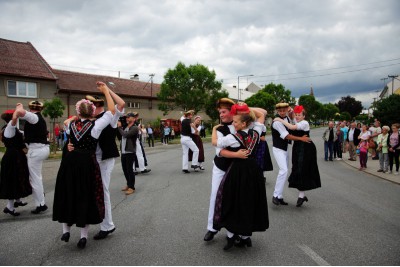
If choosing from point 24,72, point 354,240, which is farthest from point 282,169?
point 24,72

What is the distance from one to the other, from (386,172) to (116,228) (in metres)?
10.3

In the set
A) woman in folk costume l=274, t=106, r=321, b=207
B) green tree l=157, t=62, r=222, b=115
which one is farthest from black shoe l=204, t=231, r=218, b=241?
green tree l=157, t=62, r=222, b=115

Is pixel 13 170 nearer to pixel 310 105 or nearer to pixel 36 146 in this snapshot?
pixel 36 146

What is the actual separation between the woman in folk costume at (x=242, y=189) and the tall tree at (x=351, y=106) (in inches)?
4273

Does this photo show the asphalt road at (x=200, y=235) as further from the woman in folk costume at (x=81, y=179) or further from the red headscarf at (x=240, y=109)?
the red headscarf at (x=240, y=109)

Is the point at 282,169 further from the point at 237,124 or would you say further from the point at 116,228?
the point at 116,228

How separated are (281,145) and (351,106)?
108m

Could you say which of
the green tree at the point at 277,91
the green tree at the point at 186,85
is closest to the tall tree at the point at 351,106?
the green tree at the point at 277,91

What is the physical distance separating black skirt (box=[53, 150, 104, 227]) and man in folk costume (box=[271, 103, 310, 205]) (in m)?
3.55

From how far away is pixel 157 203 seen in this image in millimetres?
6551

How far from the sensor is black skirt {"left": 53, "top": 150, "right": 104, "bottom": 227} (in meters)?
4.09

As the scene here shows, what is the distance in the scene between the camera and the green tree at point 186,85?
155ft

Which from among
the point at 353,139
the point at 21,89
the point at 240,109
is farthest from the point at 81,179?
the point at 21,89

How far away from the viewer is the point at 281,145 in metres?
6.45
